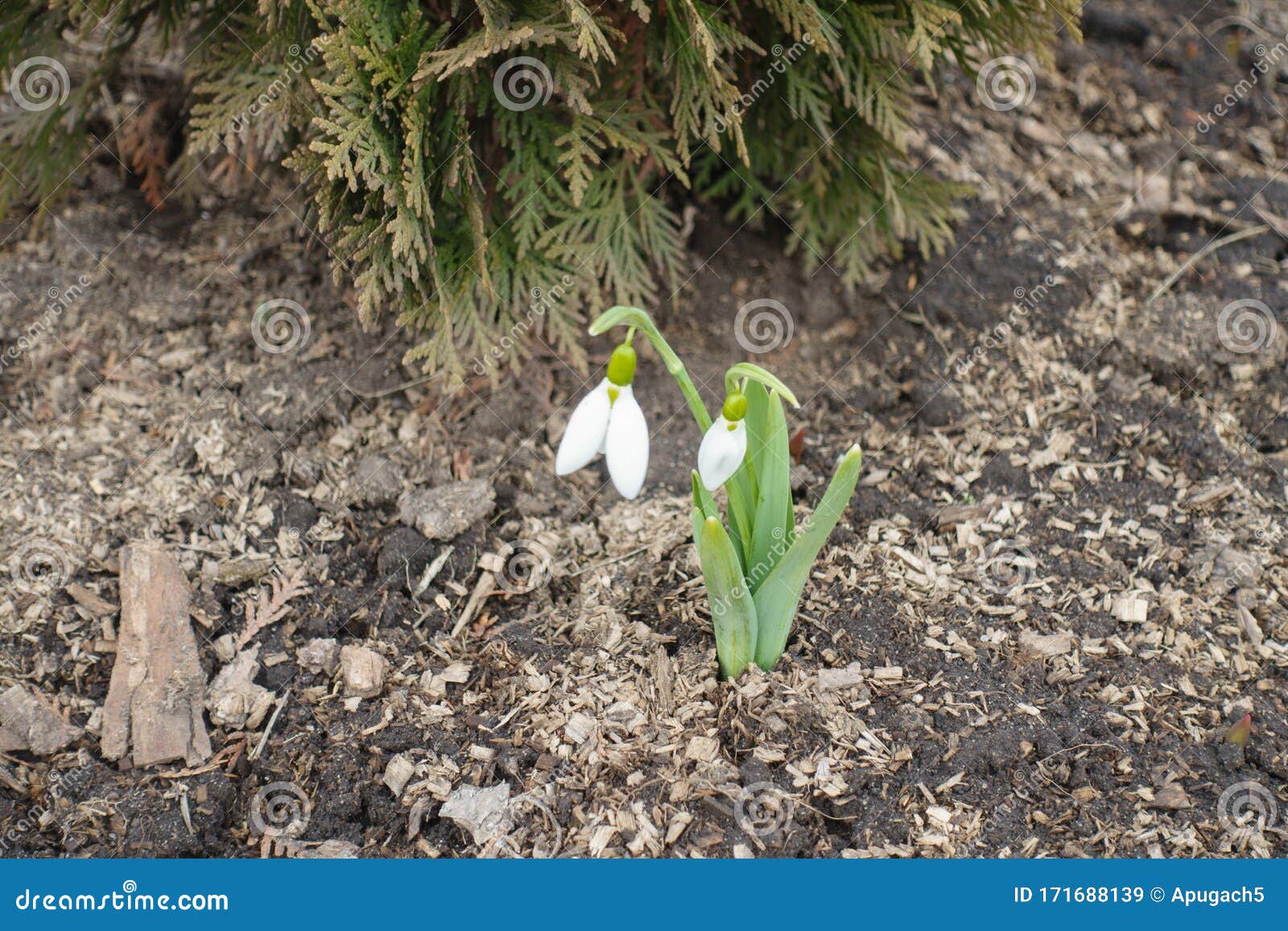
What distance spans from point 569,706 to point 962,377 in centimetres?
193

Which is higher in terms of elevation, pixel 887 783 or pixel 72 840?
pixel 887 783

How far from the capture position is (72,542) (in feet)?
10.9

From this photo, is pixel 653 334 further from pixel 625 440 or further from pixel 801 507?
pixel 801 507

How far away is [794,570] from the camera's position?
2.67 meters

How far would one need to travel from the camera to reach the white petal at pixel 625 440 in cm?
232

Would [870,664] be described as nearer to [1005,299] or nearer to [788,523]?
[788,523]

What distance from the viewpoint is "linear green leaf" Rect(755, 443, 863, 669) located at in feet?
8.30

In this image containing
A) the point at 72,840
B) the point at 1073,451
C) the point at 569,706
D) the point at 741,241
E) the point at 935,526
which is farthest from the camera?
the point at 741,241

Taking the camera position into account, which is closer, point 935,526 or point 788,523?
point 788,523

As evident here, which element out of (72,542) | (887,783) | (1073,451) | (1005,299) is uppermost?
(1005,299)

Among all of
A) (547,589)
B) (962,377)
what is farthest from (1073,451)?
(547,589)

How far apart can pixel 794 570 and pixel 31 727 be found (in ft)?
6.74

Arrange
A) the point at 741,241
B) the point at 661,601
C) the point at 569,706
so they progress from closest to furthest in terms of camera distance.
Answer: the point at 569,706 < the point at 661,601 < the point at 741,241

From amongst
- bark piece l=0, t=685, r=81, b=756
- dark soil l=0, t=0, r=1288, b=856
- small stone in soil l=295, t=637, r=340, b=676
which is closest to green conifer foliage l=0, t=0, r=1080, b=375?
dark soil l=0, t=0, r=1288, b=856
